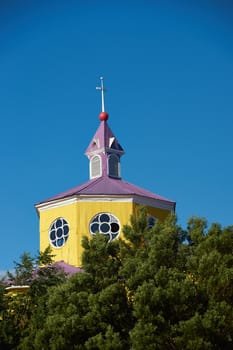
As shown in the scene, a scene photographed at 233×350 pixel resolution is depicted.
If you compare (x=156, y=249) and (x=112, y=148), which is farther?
(x=112, y=148)

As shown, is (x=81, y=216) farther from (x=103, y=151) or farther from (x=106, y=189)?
(x=103, y=151)

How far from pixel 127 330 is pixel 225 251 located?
5.66 meters

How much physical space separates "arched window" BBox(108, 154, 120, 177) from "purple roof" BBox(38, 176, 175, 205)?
0.57 m

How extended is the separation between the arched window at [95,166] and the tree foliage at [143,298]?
11415 millimetres

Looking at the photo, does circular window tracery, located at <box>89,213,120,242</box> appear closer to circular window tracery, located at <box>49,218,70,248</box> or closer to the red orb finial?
circular window tracery, located at <box>49,218,70,248</box>

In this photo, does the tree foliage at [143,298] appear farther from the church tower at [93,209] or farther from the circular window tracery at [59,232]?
the circular window tracery at [59,232]

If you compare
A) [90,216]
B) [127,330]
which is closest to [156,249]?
[127,330]

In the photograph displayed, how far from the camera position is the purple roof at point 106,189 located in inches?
1767

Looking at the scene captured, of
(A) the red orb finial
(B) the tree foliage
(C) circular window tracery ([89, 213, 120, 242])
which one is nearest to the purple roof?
(C) circular window tracery ([89, 213, 120, 242])

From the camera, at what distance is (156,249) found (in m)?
35.0

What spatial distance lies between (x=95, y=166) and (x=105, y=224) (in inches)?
202

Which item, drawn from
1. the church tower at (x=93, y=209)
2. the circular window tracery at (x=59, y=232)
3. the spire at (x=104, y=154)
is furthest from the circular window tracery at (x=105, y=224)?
the spire at (x=104, y=154)

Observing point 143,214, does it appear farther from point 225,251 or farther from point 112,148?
point 112,148

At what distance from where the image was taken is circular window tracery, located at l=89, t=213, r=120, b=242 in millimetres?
44500
